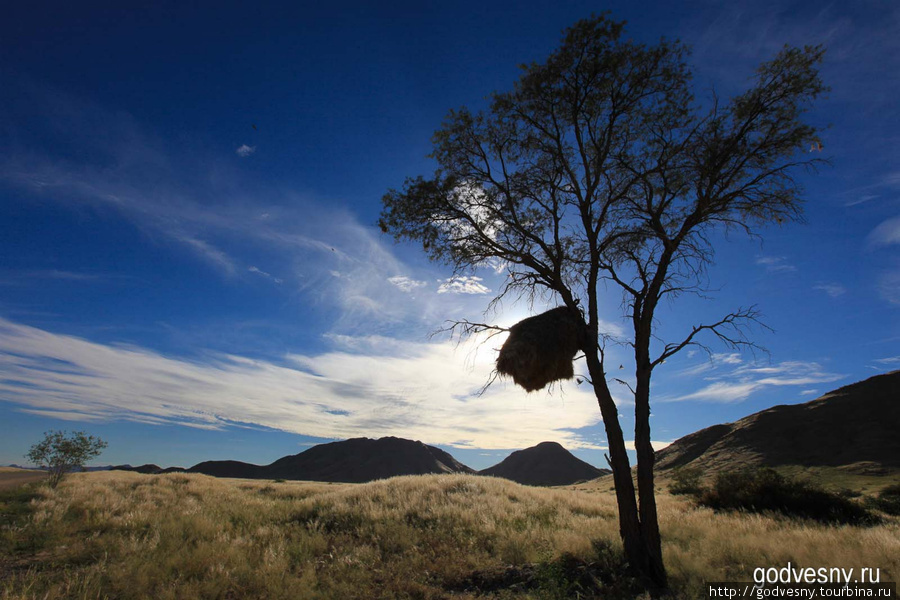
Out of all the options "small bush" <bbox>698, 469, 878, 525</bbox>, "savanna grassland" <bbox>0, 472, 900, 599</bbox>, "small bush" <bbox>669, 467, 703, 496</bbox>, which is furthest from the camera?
"small bush" <bbox>669, 467, 703, 496</bbox>

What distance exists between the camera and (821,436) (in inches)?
2689

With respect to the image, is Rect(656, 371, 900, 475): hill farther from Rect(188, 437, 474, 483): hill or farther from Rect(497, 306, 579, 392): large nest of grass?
Rect(188, 437, 474, 483): hill

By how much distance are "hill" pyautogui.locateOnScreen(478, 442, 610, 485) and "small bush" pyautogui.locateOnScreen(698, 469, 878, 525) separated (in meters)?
168

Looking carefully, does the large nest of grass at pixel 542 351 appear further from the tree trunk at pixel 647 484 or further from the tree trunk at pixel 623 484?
the tree trunk at pixel 647 484

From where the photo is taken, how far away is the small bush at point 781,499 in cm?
1644

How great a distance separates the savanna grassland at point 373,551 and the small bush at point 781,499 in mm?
4183

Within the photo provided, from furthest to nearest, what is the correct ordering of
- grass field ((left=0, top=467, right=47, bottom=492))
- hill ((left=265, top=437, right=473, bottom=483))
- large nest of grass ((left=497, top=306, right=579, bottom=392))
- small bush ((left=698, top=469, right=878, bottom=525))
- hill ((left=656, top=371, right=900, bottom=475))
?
hill ((left=265, top=437, right=473, bottom=483)) → hill ((left=656, top=371, right=900, bottom=475)) → grass field ((left=0, top=467, right=47, bottom=492)) → small bush ((left=698, top=469, right=878, bottom=525)) → large nest of grass ((left=497, top=306, right=579, bottom=392))

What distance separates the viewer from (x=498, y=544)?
33.8 ft

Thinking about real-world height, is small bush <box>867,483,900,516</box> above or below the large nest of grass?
below

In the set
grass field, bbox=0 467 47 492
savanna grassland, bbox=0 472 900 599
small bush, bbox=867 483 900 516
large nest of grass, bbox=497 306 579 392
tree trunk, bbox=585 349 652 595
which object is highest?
large nest of grass, bbox=497 306 579 392

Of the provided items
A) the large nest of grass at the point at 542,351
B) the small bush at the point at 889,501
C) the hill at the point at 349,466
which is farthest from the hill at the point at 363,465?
the large nest of grass at the point at 542,351

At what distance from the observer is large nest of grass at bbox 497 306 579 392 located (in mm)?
10039

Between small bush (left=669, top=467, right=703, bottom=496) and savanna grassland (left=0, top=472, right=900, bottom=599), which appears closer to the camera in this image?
savanna grassland (left=0, top=472, right=900, bottom=599)

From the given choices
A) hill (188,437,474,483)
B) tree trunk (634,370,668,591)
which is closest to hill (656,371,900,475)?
tree trunk (634,370,668,591)
